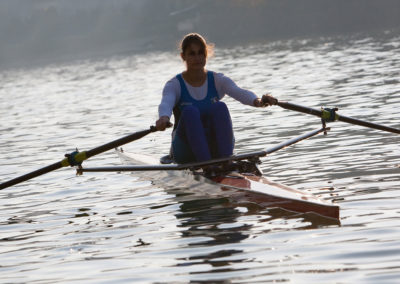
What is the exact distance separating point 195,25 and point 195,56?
122148 millimetres

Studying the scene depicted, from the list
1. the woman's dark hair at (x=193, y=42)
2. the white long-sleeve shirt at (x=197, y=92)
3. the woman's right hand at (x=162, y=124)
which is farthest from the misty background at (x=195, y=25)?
the woman's right hand at (x=162, y=124)

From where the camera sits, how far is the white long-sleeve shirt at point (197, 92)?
9.80 m

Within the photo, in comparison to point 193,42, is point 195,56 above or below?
below

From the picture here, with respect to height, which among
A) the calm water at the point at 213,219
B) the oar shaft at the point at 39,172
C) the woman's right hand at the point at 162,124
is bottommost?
the calm water at the point at 213,219

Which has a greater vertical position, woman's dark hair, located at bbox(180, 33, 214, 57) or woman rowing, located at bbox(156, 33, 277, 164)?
woman's dark hair, located at bbox(180, 33, 214, 57)

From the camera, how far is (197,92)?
1008 centimetres

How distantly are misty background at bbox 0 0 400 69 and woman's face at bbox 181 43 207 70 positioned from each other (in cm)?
5104

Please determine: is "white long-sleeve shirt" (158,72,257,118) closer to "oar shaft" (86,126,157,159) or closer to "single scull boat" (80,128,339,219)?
"oar shaft" (86,126,157,159)

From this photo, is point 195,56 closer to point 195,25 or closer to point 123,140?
point 123,140

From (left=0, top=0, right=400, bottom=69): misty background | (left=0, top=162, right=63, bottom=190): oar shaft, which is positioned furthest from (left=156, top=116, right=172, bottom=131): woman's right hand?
(left=0, top=0, right=400, bottom=69): misty background

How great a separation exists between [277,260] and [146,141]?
34.1ft

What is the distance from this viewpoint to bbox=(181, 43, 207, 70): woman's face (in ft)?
32.5

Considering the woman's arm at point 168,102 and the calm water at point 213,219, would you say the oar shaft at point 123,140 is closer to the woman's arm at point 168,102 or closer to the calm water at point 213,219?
the woman's arm at point 168,102

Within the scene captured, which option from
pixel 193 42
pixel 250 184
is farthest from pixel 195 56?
pixel 250 184
